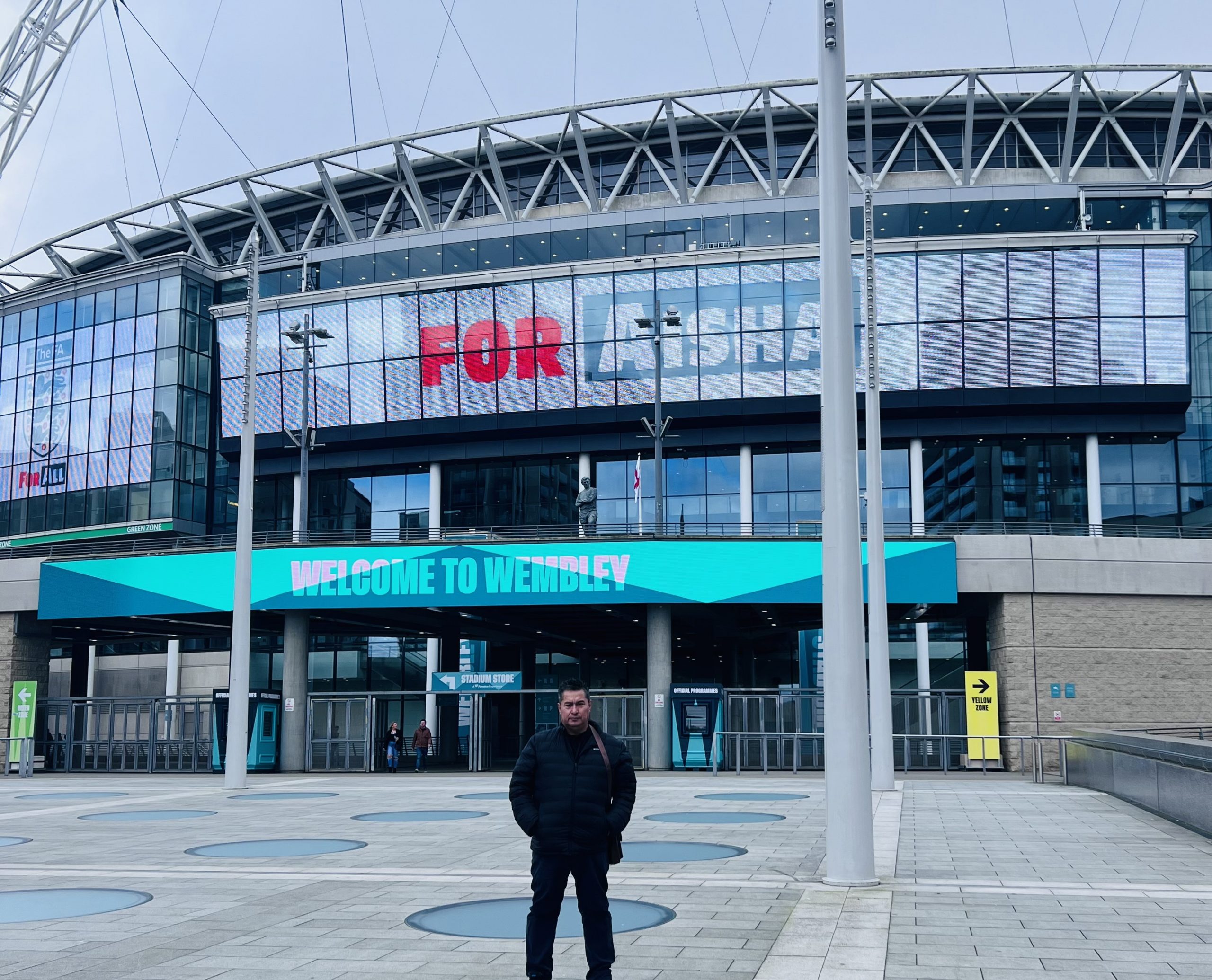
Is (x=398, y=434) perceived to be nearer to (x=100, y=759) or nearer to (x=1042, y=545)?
(x=100, y=759)

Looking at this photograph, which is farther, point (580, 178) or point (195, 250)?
point (195, 250)

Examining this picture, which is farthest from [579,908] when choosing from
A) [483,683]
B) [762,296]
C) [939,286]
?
[939,286]

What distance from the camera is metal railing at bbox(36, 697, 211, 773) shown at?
125 feet

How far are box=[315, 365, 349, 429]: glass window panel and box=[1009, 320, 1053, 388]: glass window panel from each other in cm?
2778

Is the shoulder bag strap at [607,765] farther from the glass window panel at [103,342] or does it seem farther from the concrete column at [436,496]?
the glass window panel at [103,342]

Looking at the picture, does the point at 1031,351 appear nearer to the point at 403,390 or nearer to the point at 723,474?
the point at 723,474

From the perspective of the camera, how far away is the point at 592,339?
51.6 m

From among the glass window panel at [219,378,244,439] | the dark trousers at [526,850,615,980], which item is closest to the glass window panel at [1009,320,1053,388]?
the glass window panel at [219,378,244,439]

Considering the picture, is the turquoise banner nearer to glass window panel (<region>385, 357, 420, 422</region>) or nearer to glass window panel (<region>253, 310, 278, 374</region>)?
glass window panel (<region>385, 357, 420, 422</region>)

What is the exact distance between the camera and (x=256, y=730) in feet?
122

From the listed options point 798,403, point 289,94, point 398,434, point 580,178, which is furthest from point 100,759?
point 289,94

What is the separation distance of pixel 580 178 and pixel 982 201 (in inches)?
793

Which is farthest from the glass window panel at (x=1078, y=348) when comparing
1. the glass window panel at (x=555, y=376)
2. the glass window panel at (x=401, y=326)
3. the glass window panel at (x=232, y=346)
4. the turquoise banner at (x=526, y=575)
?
the glass window panel at (x=232, y=346)

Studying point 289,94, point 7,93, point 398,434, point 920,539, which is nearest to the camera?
point 920,539
